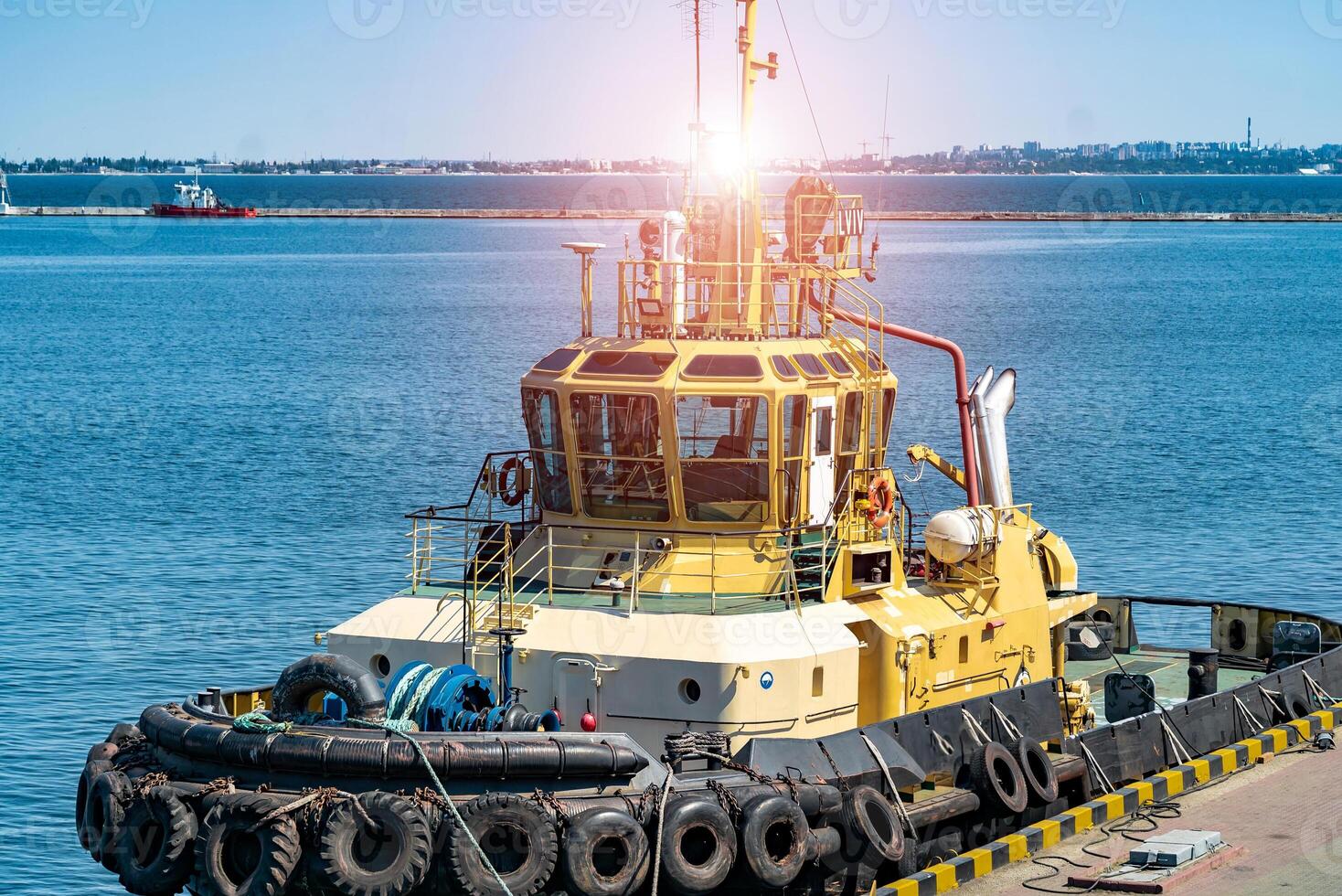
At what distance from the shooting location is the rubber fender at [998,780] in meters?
15.9

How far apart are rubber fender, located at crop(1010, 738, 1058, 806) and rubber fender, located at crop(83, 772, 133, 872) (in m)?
7.82

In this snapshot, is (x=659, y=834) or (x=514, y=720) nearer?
(x=659, y=834)

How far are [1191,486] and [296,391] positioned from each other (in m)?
30.9

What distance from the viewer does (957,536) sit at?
17781 mm

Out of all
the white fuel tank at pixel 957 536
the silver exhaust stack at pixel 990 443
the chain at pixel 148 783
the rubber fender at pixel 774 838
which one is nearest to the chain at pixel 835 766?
the rubber fender at pixel 774 838

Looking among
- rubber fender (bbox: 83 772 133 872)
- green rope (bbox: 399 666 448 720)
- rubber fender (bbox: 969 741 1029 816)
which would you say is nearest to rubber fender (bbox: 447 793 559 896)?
green rope (bbox: 399 666 448 720)

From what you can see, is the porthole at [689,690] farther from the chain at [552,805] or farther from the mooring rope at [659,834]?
the chain at [552,805]

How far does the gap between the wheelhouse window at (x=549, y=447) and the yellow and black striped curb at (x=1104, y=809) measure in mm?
5383

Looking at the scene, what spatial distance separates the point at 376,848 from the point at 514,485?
613cm

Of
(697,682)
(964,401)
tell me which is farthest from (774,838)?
(964,401)

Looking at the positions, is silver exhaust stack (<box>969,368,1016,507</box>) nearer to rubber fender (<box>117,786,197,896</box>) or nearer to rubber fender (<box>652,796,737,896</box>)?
rubber fender (<box>652,796,737,896</box>)

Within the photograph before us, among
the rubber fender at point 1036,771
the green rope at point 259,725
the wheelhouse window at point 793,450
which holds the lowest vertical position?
the rubber fender at point 1036,771

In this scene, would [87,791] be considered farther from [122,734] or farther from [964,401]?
[964,401]

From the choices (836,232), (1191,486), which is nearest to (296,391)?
(1191,486)
